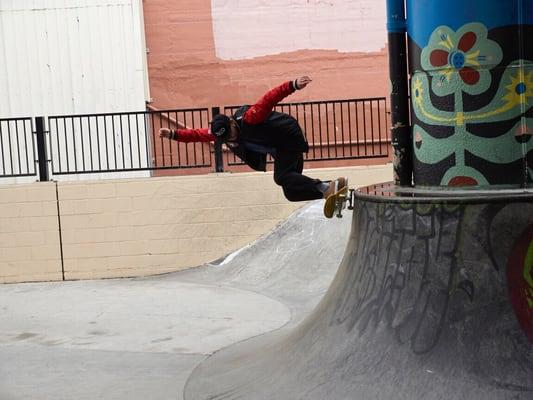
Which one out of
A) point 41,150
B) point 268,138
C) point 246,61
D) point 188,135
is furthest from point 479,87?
point 246,61

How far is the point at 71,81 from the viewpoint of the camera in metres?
13.9

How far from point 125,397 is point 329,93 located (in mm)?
9729

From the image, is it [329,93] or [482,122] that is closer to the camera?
[482,122]

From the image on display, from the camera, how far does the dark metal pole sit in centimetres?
548

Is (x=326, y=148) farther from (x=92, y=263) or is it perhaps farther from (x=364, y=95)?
(x=92, y=263)

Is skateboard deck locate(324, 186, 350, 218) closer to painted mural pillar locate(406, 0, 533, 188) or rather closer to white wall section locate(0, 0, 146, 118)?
painted mural pillar locate(406, 0, 533, 188)

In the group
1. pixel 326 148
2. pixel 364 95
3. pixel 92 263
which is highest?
pixel 364 95

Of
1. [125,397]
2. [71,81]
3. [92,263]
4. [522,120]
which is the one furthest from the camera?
[71,81]

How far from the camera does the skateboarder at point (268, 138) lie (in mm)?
7613

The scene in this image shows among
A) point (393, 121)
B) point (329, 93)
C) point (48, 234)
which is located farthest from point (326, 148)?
point (393, 121)

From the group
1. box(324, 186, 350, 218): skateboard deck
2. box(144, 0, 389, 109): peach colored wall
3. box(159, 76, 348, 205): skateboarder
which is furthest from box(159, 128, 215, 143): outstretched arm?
box(144, 0, 389, 109): peach colored wall

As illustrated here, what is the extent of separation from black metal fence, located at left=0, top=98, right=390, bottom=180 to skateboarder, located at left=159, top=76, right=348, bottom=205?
342 centimetres

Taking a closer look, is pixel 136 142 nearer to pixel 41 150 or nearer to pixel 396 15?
pixel 41 150

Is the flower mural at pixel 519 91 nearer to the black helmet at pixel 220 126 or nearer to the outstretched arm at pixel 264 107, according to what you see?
the outstretched arm at pixel 264 107
